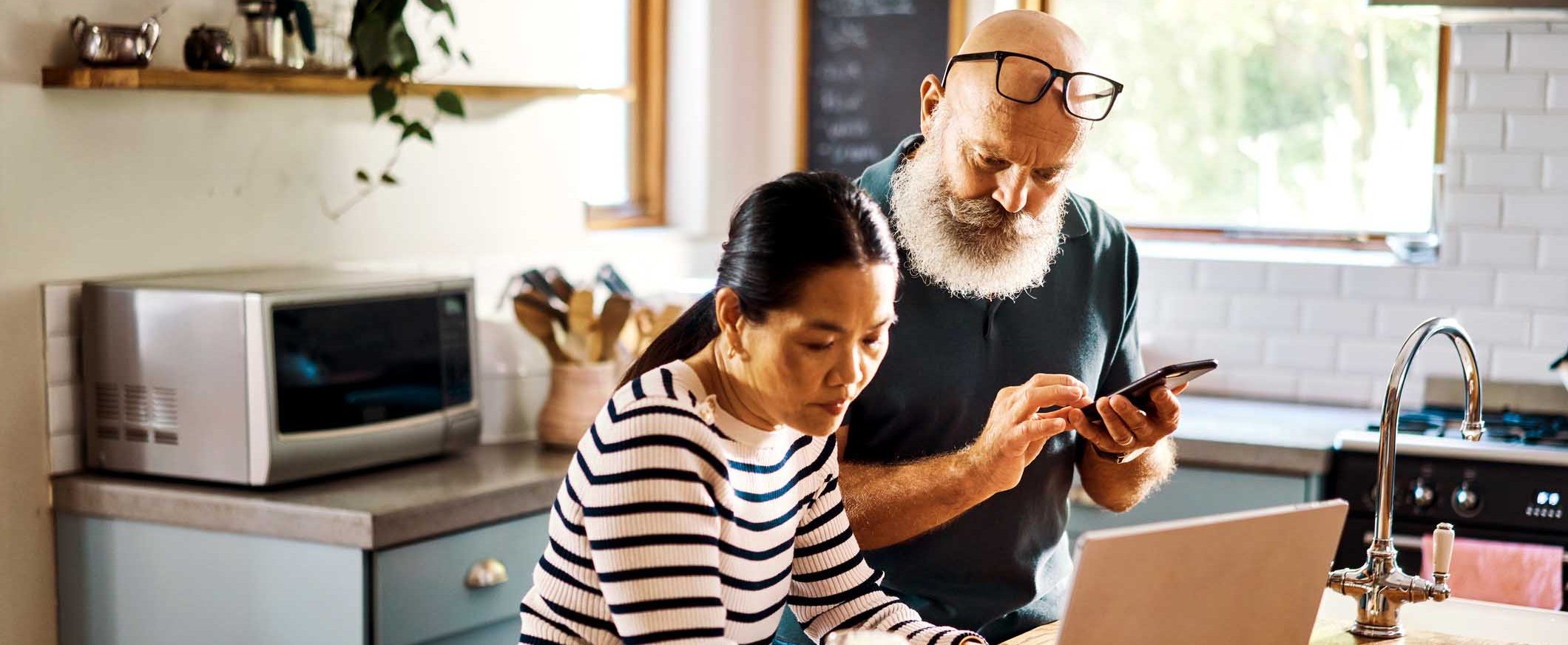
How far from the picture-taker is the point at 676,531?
1.49 meters

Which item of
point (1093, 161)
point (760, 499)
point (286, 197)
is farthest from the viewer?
point (1093, 161)

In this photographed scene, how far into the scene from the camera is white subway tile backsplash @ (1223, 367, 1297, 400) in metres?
4.15

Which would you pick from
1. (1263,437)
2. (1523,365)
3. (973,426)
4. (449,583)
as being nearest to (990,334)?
(973,426)

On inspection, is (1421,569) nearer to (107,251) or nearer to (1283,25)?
(1283,25)

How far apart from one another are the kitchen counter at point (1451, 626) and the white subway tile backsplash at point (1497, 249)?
1954 mm

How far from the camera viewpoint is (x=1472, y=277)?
396 cm

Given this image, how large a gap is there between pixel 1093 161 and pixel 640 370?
2966 millimetres

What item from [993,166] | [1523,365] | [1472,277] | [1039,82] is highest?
[1039,82]

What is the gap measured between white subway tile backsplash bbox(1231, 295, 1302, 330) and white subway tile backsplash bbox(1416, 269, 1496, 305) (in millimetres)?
300

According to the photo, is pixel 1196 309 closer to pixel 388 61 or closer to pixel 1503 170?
pixel 1503 170

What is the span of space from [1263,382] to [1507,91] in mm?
921

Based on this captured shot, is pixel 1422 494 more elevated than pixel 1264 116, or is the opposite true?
pixel 1264 116

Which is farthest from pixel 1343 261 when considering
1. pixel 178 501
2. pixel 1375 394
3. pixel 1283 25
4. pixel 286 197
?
pixel 178 501

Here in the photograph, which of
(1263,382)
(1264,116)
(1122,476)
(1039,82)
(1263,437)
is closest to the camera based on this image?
(1039,82)
